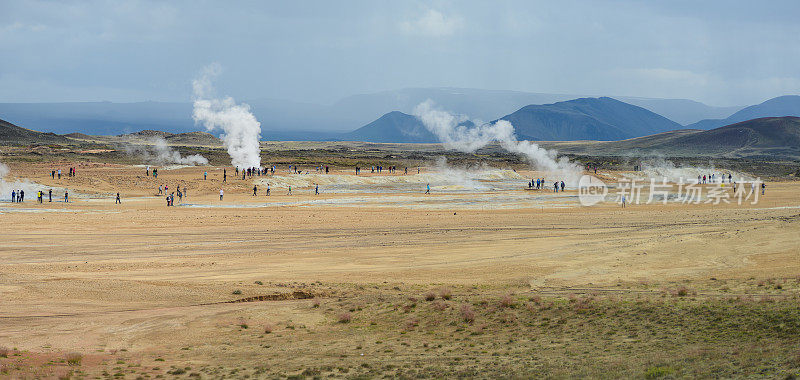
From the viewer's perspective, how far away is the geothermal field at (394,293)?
15.2 metres

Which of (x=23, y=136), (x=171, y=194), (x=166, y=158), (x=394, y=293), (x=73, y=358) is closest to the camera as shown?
(x=73, y=358)

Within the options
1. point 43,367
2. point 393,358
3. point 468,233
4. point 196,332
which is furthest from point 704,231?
point 43,367

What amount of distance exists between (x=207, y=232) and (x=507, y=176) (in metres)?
60.2

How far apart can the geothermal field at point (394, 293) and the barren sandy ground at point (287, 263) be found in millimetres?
111

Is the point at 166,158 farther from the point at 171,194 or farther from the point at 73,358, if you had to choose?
the point at 73,358

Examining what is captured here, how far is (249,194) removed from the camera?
63500 millimetres

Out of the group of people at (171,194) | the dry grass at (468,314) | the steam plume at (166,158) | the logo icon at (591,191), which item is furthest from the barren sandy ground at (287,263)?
the steam plume at (166,158)

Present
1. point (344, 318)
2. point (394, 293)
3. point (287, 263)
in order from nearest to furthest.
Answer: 1. point (344, 318)
2. point (394, 293)
3. point (287, 263)

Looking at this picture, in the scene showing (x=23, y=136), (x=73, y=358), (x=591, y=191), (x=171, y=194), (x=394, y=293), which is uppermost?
(x=23, y=136)

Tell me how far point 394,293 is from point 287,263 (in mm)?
7503

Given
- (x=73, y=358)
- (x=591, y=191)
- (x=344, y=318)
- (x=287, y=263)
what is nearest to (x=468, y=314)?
(x=344, y=318)

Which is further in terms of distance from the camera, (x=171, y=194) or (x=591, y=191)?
(x=591, y=191)

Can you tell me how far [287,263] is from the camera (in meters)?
28.1

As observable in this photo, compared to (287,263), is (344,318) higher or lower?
lower
